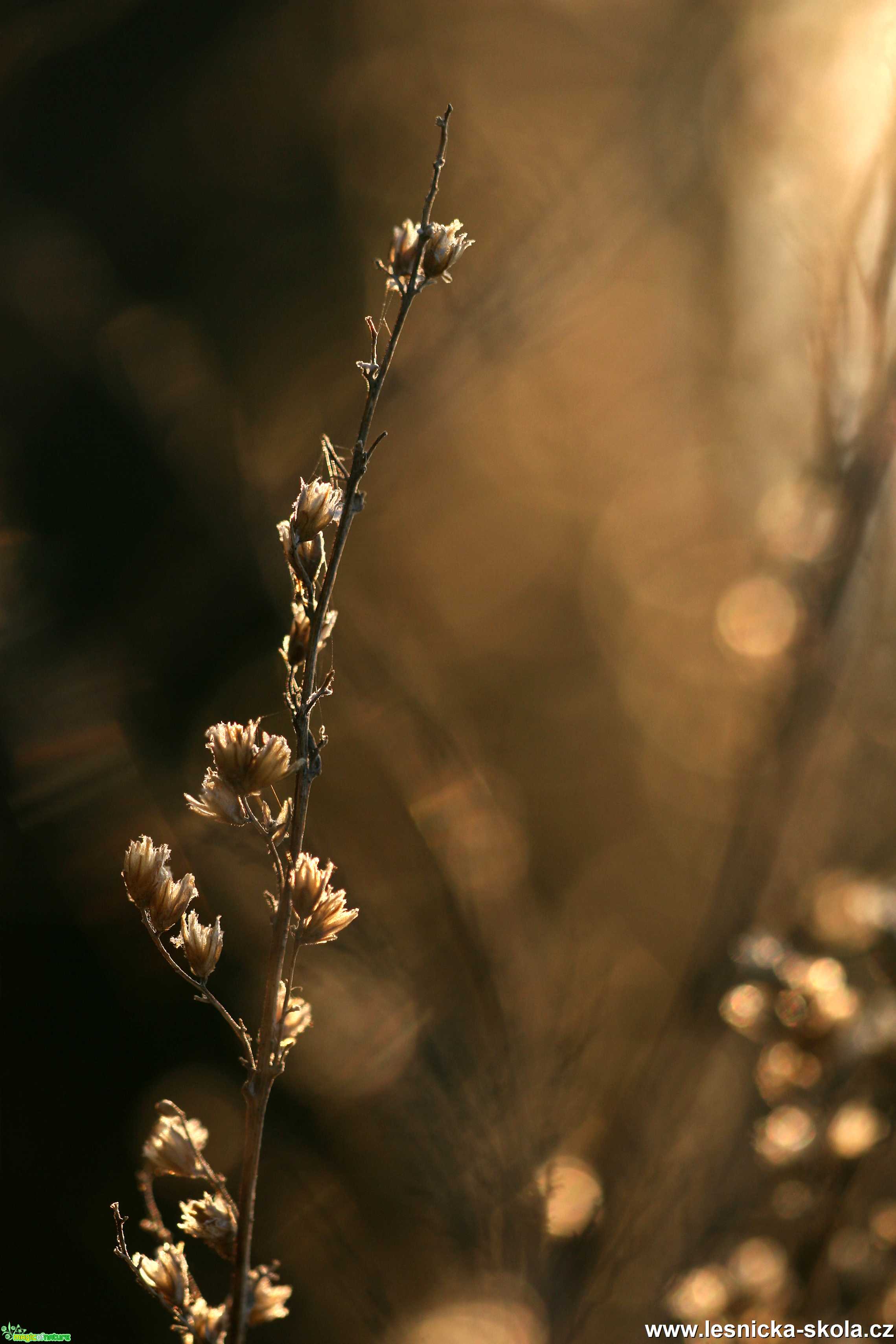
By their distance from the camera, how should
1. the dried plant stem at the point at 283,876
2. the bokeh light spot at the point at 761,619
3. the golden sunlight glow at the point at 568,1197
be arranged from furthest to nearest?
1. the bokeh light spot at the point at 761,619
2. the golden sunlight glow at the point at 568,1197
3. the dried plant stem at the point at 283,876

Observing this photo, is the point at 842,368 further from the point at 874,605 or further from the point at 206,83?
the point at 206,83

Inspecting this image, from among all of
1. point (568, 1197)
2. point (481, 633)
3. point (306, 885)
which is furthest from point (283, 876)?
point (481, 633)

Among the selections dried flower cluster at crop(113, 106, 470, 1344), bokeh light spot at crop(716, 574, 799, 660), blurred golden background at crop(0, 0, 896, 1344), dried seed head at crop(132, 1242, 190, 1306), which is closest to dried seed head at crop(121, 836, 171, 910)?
dried flower cluster at crop(113, 106, 470, 1344)

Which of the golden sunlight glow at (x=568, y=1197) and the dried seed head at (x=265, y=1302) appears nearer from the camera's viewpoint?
the dried seed head at (x=265, y=1302)

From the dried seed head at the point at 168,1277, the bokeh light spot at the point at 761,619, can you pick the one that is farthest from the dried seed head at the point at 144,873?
the bokeh light spot at the point at 761,619

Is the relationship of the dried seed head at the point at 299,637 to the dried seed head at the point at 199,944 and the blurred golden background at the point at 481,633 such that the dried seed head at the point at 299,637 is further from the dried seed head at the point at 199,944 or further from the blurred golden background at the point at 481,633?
the blurred golden background at the point at 481,633

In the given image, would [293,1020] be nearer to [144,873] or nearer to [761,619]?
[144,873]

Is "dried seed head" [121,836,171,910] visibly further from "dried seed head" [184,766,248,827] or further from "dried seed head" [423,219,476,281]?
"dried seed head" [423,219,476,281]
